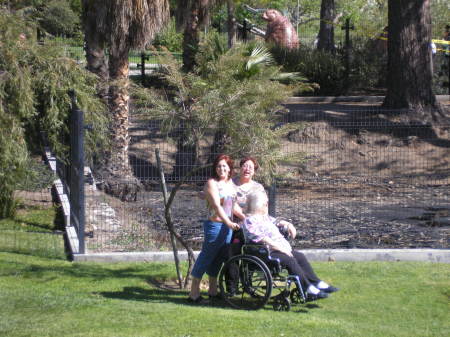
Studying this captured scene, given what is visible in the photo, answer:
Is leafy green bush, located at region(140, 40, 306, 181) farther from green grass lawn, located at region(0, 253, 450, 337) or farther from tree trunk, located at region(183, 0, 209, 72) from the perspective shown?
tree trunk, located at region(183, 0, 209, 72)

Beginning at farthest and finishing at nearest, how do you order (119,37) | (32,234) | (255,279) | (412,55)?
(412,55) → (119,37) → (32,234) → (255,279)

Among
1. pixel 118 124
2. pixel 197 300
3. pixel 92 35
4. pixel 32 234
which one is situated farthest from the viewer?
pixel 118 124

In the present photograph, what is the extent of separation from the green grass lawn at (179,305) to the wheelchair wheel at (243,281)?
13 centimetres

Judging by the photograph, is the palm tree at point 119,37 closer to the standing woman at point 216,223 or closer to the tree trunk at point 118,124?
the tree trunk at point 118,124

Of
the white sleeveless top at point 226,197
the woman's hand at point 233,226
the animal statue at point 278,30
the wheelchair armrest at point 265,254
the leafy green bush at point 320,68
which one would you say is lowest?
the wheelchair armrest at point 265,254

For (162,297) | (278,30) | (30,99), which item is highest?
(278,30)

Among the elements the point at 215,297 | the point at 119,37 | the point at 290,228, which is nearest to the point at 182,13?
the point at 119,37

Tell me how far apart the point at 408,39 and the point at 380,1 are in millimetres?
20085

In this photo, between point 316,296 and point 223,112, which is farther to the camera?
point 223,112

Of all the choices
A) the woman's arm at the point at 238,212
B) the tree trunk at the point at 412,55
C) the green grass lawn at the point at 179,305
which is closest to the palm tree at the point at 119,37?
the green grass lawn at the point at 179,305

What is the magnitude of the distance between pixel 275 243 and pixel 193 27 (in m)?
13.6

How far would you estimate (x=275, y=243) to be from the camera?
23.6ft

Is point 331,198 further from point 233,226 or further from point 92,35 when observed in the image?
point 233,226

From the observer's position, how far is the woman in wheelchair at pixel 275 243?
709cm
